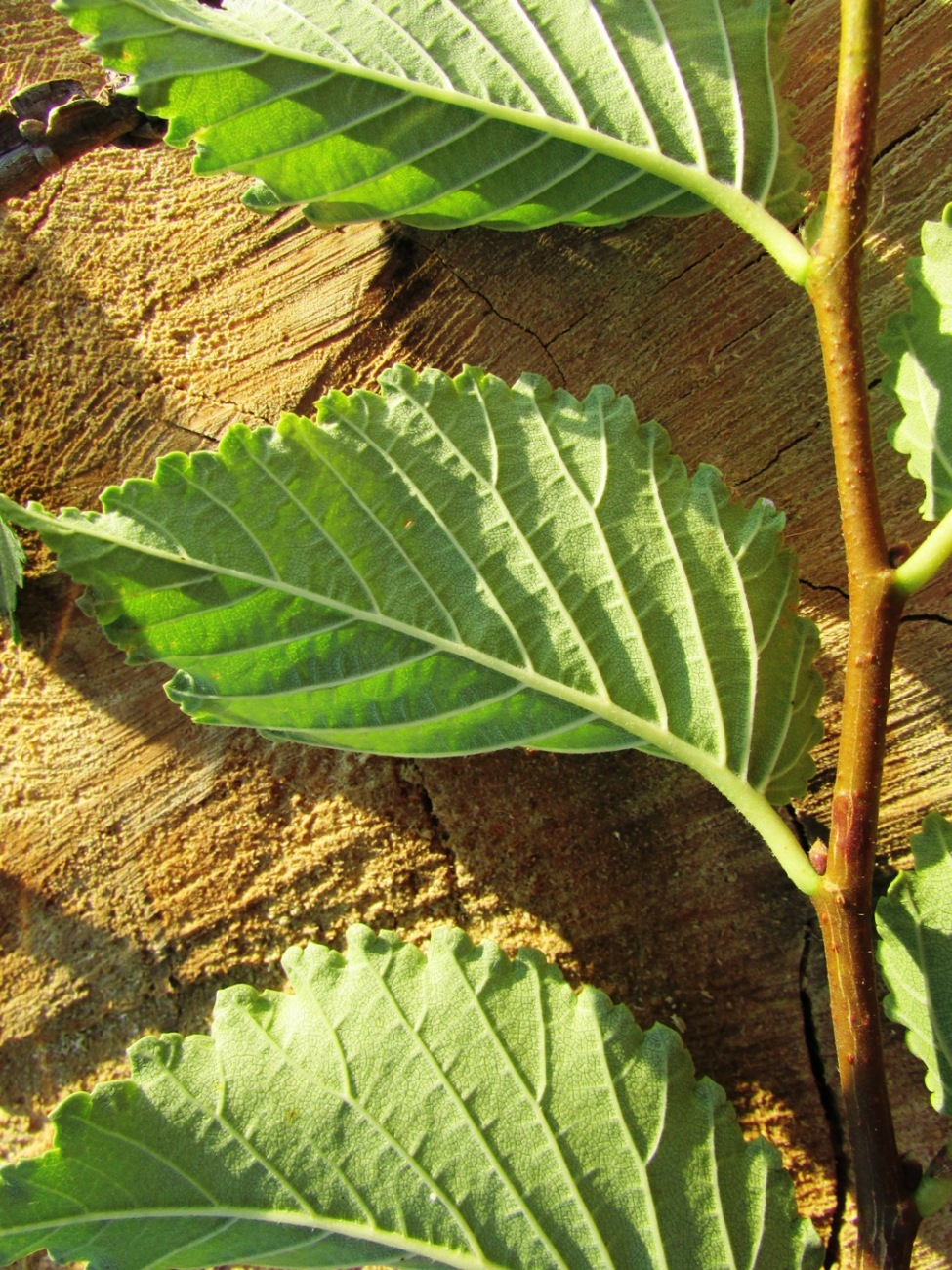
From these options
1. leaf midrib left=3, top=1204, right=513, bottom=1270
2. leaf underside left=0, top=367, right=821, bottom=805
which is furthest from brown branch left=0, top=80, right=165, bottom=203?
leaf midrib left=3, top=1204, right=513, bottom=1270

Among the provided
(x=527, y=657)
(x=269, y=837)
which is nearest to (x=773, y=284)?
(x=527, y=657)

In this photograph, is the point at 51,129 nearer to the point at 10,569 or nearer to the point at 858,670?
the point at 10,569

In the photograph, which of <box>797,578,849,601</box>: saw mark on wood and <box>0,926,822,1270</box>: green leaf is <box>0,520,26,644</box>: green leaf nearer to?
<box>0,926,822,1270</box>: green leaf

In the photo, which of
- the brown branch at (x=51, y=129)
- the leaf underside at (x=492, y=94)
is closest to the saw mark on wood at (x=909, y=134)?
the leaf underside at (x=492, y=94)

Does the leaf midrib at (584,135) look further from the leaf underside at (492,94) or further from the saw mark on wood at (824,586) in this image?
the saw mark on wood at (824,586)

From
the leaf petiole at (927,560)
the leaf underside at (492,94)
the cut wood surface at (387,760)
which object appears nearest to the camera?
the leaf petiole at (927,560)

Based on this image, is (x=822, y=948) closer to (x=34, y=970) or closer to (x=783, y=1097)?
(x=783, y=1097)
